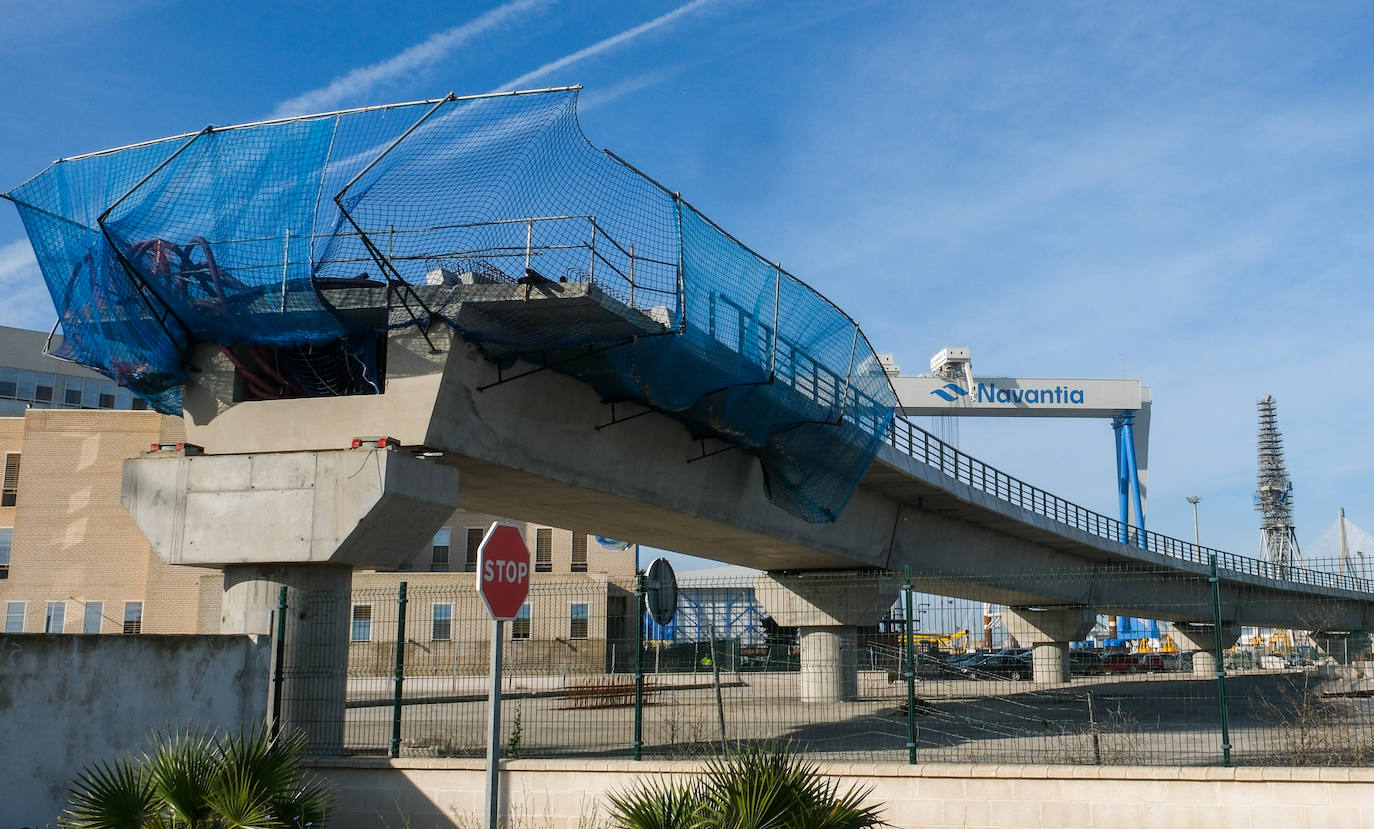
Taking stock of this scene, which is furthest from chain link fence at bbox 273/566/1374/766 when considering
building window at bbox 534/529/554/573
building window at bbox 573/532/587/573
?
building window at bbox 573/532/587/573

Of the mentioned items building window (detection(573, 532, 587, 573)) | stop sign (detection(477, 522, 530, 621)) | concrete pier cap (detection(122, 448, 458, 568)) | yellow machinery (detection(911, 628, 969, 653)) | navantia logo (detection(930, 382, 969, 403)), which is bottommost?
yellow machinery (detection(911, 628, 969, 653))

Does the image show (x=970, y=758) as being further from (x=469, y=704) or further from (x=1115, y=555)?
(x=1115, y=555)

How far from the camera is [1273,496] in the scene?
135m

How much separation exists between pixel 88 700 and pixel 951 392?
55.8 m

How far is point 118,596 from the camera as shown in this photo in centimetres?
4866

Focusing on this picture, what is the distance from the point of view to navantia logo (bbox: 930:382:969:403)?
6328cm

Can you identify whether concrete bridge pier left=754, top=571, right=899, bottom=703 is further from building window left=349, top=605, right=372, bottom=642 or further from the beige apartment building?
building window left=349, top=605, right=372, bottom=642

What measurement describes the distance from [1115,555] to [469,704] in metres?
22.9

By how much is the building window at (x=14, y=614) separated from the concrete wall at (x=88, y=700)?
42191 mm

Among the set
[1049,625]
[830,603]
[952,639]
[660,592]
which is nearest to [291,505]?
[660,592]

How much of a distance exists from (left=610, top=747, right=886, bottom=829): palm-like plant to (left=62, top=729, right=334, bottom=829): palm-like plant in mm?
3047

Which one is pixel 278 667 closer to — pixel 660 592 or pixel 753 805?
pixel 660 592

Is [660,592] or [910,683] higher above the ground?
[660,592]

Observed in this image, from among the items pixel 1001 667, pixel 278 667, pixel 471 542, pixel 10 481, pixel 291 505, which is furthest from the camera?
pixel 471 542
